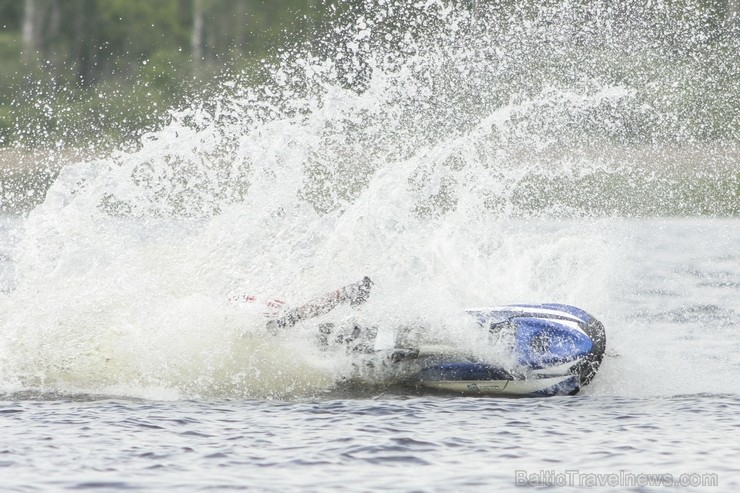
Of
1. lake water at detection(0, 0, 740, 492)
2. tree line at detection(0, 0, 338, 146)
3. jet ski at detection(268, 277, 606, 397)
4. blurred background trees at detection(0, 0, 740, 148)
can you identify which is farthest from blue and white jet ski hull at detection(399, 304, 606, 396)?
tree line at detection(0, 0, 338, 146)

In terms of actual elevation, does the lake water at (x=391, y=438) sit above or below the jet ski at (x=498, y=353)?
below

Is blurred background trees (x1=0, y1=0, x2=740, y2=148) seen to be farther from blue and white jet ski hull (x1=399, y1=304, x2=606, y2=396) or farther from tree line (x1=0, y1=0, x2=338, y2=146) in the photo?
blue and white jet ski hull (x1=399, y1=304, x2=606, y2=396)

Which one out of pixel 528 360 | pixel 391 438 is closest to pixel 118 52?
pixel 528 360

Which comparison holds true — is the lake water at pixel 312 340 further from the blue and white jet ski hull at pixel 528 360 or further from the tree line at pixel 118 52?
the tree line at pixel 118 52

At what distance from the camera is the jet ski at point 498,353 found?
39.0 feet

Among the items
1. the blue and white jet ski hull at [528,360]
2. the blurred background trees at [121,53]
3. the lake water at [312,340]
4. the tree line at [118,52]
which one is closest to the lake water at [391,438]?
the lake water at [312,340]

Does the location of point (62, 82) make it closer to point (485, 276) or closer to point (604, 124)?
point (604, 124)

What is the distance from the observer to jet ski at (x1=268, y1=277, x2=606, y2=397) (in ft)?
39.0

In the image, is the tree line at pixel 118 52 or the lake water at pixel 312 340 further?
the tree line at pixel 118 52

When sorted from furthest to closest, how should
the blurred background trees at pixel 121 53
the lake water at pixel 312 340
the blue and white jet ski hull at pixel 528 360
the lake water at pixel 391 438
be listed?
the blurred background trees at pixel 121 53, the blue and white jet ski hull at pixel 528 360, the lake water at pixel 312 340, the lake water at pixel 391 438

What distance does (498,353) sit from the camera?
12.1 metres

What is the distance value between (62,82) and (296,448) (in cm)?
4764

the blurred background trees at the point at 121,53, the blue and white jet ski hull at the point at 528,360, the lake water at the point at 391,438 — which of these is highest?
the blurred background trees at the point at 121,53

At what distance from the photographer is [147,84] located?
166 ft
